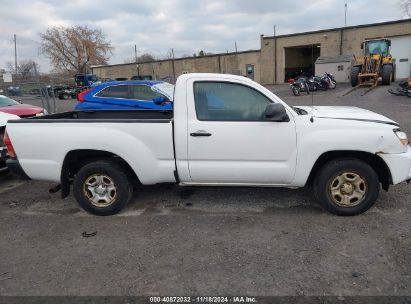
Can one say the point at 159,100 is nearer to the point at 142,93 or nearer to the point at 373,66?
the point at 142,93

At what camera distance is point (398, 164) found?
387cm

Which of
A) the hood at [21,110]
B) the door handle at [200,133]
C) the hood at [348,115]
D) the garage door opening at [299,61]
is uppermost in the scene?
the garage door opening at [299,61]

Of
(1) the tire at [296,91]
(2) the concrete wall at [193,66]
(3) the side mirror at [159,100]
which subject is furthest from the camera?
(2) the concrete wall at [193,66]

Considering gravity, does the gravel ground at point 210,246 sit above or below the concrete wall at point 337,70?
below

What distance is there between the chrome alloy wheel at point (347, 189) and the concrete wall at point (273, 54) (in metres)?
24.9

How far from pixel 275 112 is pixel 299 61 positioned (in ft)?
126

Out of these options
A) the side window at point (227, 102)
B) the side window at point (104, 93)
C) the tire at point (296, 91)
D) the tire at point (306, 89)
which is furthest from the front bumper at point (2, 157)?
the tire at point (306, 89)

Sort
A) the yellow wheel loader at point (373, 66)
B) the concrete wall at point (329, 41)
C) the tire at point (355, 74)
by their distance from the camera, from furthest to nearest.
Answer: the concrete wall at point (329, 41) < the tire at point (355, 74) < the yellow wheel loader at point (373, 66)

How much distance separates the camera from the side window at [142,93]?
9.34 meters

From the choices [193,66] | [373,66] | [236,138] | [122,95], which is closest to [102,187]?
[236,138]

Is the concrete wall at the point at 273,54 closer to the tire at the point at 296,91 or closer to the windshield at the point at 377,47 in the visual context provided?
the windshield at the point at 377,47

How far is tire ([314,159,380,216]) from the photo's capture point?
396cm

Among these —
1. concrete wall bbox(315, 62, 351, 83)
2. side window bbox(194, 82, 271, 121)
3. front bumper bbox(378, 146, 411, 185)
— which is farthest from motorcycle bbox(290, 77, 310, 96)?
side window bbox(194, 82, 271, 121)

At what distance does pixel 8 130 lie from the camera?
4.39m
